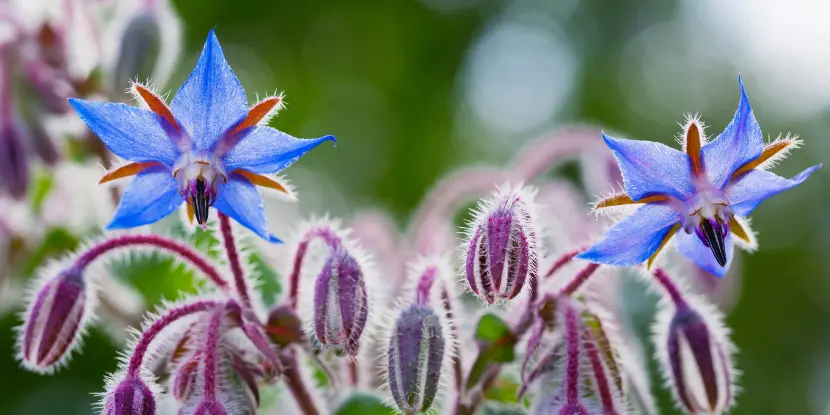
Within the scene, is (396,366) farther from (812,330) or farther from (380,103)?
(380,103)

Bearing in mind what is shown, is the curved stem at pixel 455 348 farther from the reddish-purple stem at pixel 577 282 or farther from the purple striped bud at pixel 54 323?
the purple striped bud at pixel 54 323

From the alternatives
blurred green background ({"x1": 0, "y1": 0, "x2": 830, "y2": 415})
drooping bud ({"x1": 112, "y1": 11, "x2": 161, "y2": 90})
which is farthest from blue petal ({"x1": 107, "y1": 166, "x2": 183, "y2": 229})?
blurred green background ({"x1": 0, "y1": 0, "x2": 830, "y2": 415})

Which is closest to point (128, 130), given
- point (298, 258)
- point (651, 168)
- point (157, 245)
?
point (157, 245)

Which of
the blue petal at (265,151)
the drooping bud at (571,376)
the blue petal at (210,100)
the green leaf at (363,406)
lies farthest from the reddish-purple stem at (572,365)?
the blue petal at (210,100)

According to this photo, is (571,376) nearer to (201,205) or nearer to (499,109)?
(201,205)

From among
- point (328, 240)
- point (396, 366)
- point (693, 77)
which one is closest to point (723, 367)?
point (396, 366)
